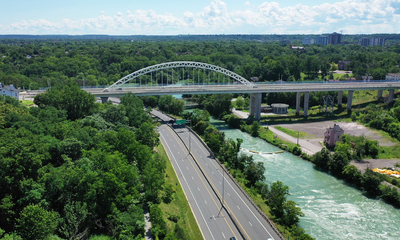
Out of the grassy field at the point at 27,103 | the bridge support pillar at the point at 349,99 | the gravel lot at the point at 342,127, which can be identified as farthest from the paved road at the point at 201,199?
the bridge support pillar at the point at 349,99

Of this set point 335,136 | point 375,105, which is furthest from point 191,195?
point 375,105

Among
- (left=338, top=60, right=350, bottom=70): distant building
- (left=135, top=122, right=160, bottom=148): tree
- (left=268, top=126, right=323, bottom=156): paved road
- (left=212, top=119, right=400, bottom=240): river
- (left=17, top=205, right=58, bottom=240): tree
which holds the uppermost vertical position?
(left=338, top=60, right=350, bottom=70): distant building

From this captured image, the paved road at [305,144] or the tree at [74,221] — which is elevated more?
the tree at [74,221]

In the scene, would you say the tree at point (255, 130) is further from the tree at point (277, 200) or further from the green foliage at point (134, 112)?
the tree at point (277, 200)

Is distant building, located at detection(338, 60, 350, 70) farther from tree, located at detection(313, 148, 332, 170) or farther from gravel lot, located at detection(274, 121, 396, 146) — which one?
tree, located at detection(313, 148, 332, 170)

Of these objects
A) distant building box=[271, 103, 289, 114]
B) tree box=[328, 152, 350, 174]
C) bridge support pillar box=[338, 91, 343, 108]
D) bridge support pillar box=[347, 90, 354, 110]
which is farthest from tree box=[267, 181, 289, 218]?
bridge support pillar box=[338, 91, 343, 108]

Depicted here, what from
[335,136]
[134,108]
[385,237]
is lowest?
[385,237]

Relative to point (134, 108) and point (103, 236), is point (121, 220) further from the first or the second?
point (134, 108)
